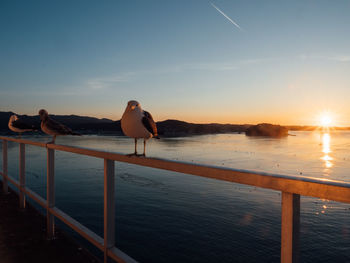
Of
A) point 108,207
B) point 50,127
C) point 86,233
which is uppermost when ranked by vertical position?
point 50,127

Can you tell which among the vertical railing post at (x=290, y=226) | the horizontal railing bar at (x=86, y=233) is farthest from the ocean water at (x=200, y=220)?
the vertical railing post at (x=290, y=226)

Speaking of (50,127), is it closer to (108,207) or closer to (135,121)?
(135,121)

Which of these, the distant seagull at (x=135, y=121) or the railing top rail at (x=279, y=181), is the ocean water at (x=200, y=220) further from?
the railing top rail at (x=279, y=181)

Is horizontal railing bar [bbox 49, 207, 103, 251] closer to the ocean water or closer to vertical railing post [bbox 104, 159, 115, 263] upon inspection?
vertical railing post [bbox 104, 159, 115, 263]

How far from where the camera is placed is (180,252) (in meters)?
13.9

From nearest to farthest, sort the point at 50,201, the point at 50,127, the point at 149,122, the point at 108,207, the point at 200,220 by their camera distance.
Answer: the point at 108,207 < the point at 149,122 < the point at 50,201 < the point at 50,127 < the point at 200,220

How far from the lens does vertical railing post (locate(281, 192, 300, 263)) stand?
1.14 meters

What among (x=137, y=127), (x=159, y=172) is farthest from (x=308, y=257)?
(x=159, y=172)

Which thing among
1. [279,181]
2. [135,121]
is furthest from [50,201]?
[279,181]

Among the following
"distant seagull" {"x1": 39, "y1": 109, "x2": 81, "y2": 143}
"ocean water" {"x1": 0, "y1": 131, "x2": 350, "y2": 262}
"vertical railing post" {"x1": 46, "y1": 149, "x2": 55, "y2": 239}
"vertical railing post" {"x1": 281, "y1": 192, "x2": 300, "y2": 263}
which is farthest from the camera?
"ocean water" {"x1": 0, "y1": 131, "x2": 350, "y2": 262}

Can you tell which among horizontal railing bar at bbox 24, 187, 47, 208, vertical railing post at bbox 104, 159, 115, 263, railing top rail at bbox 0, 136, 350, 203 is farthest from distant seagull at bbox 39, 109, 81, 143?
railing top rail at bbox 0, 136, 350, 203

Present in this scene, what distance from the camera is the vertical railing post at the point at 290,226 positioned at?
114cm

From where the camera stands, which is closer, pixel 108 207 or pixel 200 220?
pixel 108 207

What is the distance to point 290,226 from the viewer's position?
1.14 meters
